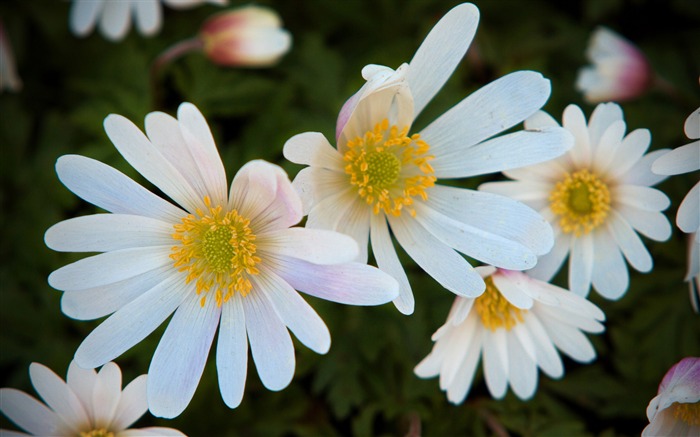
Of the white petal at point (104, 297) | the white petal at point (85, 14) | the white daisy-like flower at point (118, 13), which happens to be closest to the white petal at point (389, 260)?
the white petal at point (104, 297)

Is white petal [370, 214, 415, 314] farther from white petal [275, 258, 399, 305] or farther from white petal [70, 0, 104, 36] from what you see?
white petal [70, 0, 104, 36]

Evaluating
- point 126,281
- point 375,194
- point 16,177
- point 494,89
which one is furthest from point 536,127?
point 16,177

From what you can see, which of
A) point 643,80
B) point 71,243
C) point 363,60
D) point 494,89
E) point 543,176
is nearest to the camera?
point 71,243

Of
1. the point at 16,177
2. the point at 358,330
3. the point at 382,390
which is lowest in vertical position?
the point at 382,390

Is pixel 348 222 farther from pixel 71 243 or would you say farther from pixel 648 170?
pixel 648 170

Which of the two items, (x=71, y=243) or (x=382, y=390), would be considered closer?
(x=71, y=243)

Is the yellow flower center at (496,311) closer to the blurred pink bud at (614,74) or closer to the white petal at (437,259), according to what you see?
the white petal at (437,259)

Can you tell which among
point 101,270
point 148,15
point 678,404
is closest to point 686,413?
point 678,404
